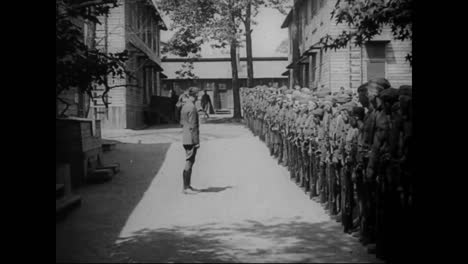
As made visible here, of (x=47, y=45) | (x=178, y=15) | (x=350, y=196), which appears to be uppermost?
(x=178, y=15)

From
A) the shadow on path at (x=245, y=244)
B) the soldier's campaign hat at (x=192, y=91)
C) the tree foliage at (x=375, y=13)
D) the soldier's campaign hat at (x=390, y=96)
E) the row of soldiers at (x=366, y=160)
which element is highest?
the tree foliage at (x=375, y=13)

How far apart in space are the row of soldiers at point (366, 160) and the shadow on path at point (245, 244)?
32 cm

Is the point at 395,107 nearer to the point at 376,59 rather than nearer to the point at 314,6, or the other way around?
the point at 376,59

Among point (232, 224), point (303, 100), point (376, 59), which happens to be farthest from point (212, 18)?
point (232, 224)

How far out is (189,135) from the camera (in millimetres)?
9438

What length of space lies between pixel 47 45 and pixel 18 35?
0.35 metres

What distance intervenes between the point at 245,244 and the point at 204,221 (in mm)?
1426

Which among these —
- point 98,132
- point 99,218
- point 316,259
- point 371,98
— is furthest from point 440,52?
point 98,132

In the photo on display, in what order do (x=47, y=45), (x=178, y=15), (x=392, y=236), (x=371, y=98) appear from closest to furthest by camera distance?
1. (x=47, y=45)
2. (x=392, y=236)
3. (x=371, y=98)
4. (x=178, y=15)

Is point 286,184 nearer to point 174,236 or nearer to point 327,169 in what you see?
point 327,169

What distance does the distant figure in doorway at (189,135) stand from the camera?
9.45 metres

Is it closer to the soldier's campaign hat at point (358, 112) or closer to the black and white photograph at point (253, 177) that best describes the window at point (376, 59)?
the black and white photograph at point (253, 177)

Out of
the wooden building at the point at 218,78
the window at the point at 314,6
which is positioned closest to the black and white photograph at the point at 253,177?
the window at the point at 314,6

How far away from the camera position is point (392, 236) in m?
5.23
